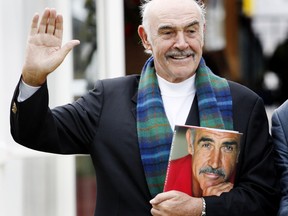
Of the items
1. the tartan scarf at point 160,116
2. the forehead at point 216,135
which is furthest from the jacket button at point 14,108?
the forehead at point 216,135

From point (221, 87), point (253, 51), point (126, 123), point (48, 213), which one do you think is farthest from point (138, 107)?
point (253, 51)

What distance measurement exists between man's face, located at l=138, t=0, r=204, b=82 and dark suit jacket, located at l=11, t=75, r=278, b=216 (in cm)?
22

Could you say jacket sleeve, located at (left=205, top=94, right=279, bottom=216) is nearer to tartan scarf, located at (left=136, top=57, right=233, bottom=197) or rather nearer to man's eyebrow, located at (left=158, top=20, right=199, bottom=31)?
tartan scarf, located at (left=136, top=57, right=233, bottom=197)

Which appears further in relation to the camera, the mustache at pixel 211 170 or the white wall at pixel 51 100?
the white wall at pixel 51 100

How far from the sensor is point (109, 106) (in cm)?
418

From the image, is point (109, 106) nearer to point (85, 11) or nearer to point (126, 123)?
point (126, 123)

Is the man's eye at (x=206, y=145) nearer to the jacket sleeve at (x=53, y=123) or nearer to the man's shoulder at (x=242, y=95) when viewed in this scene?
the man's shoulder at (x=242, y=95)

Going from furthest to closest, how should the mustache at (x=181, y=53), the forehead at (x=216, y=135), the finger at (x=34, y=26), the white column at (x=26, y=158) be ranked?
the white column at (x=26, y=158), the mustache at (x=181, y=53), the forehead at (x=216, y=135), the finger at (x=34, y=26)

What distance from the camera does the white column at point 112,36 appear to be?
6.53m

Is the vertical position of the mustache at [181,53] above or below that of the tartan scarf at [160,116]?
above

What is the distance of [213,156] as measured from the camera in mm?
3934

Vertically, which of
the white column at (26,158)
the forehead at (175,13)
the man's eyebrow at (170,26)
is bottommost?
the white column at (26,158)

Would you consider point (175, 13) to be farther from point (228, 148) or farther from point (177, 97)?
point (228, 148)

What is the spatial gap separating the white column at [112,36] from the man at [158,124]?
7.57ft
